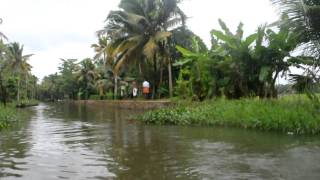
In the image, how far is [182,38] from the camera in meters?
29.0

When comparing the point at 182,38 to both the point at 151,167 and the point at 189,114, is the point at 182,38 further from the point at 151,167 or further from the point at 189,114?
the point at 151,167

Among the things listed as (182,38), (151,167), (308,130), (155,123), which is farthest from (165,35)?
(151,167)

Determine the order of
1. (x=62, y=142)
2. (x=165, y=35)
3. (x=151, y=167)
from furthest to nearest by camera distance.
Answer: (x=165, y=35) < (x=62, y=142) < (x=151, y=167)

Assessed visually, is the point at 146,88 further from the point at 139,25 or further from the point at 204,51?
the point at 204,51

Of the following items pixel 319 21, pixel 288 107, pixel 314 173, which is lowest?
pixel 314 173

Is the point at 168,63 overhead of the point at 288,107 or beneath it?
overhead

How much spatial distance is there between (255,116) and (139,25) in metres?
16.9

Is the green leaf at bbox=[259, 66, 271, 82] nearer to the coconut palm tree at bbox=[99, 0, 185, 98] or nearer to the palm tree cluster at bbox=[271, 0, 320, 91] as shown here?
the palm tree cluster at bbox=[271, 0, 320, 91]

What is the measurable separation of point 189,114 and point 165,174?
921 centimetres

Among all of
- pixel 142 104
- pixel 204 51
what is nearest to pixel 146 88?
pixel 142 104

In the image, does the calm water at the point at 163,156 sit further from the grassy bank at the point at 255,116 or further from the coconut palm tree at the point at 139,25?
the coconut palm tree at the point at 139,25

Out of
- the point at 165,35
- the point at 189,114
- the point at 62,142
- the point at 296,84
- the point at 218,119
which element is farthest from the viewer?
the point at 165,35

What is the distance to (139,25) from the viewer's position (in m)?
28.5

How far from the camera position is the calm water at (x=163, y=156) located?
21.4ft
